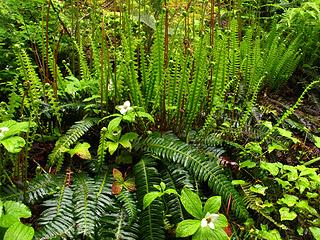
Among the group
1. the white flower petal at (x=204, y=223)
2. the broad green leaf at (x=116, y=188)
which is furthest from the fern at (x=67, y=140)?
the white flower petal at (x=204, y=223)

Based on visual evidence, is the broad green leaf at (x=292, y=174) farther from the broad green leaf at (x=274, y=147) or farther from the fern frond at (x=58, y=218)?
the fern frond at (x=58, y=218)

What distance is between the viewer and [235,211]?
5.68ft

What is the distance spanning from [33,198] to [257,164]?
3.76 feet

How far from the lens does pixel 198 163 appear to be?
5.92 feet

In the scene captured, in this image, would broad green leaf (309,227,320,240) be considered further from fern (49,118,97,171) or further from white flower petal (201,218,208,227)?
fern (49,118,97,171)

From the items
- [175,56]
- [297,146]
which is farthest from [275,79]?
[175,56]

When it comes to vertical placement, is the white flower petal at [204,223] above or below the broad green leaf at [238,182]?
above

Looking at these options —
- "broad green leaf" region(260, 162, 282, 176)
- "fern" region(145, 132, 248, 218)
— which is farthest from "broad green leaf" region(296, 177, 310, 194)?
"fern" region(145, 132, 248, 218)

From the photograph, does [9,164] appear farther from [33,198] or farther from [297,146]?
[297,146]

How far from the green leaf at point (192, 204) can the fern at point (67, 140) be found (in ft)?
2.11

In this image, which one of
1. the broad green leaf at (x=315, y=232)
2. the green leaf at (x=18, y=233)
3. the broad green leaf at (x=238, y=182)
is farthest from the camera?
the broad green leaf at (x=238, y=182)

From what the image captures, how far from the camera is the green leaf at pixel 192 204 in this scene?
1.51 metres

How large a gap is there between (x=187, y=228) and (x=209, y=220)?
0.31ft

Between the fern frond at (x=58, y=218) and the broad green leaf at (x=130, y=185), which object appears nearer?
the fern frond at (x=58, y=218)
